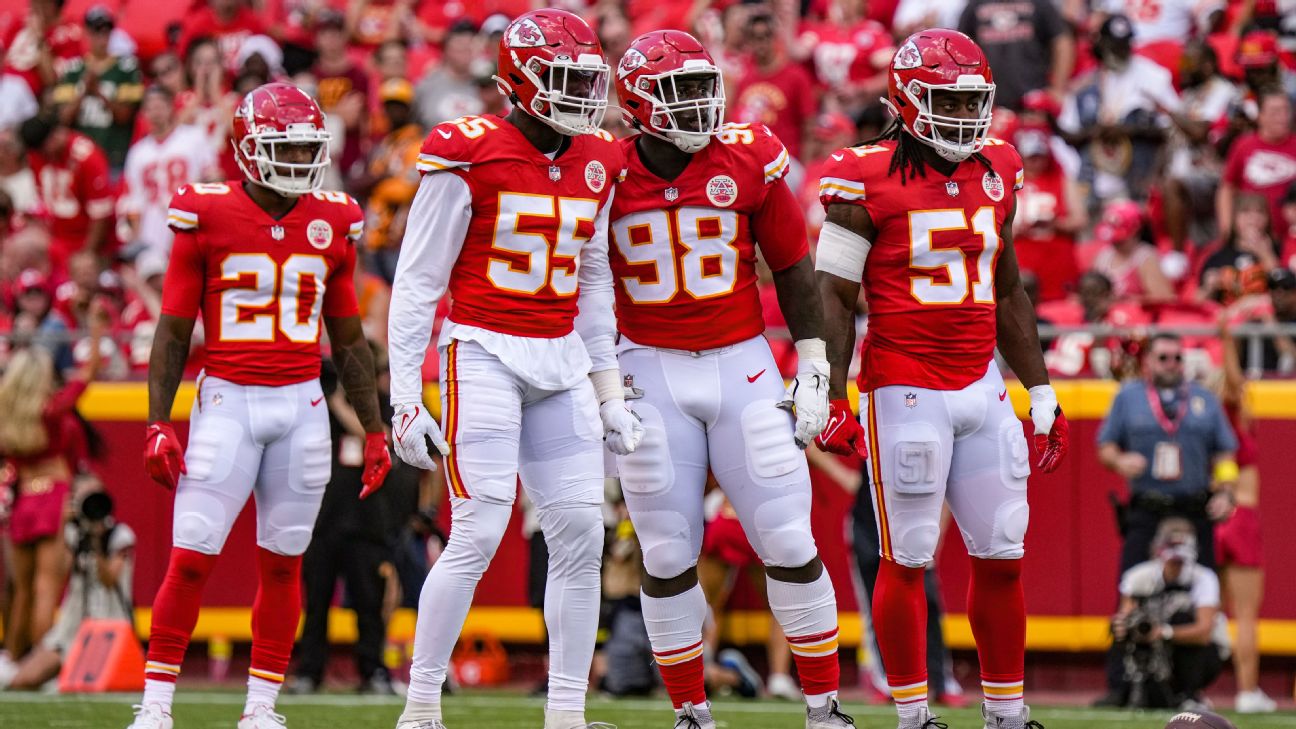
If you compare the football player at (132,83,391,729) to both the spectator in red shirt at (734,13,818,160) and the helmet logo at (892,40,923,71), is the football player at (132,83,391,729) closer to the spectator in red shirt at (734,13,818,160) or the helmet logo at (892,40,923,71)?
the helmet logo at (892,40,923,71)

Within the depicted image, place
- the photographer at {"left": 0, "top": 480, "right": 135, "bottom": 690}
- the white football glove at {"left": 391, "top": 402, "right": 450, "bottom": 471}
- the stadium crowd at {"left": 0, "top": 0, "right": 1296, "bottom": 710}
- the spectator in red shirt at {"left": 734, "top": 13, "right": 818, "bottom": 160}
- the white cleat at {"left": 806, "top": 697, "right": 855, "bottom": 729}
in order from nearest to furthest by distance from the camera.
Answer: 1. the white football glove at {"left": 391, "top": 402, "right": 450, "bottom": 471}
2. the white cleat at {"left": 806, "top": 697, "right": 855, "bottom": 729}
3. the photographer at {"left": 0, "top": 480, "right": 135, "bottom": 690}
4. the stadium crowd at {"left": 0, "top": 0, "right": 1296, "bottom": 710}
5. the spectator in red shirt at {"left": 734, "top": 13, "right": 818, "bottom": 160}

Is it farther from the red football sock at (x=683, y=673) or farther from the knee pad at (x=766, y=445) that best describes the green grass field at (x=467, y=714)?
the knee pad at (x=766, y=445)

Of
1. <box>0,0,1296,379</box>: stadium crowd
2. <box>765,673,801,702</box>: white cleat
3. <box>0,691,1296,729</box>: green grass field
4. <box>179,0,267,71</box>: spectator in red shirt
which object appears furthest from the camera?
<box>179,0,267,71</box>: spectator in red shirt

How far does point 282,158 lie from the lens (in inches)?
258

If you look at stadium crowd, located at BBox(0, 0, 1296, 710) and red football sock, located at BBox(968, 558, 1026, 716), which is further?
stadium crowd, located at BBox(0, 0, 1296, 710)

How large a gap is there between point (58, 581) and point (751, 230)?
5.61 metres

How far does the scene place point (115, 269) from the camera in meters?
12.6

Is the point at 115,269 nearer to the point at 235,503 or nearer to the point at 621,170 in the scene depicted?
the point at 235,503

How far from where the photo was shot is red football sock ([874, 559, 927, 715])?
5.76m

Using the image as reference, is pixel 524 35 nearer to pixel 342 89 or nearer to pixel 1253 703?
pixel 1253 703

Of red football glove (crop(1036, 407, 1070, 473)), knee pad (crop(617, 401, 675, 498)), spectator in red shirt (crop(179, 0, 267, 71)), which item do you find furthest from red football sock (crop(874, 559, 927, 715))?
spectator in red shirt (crop(179, 0, 267, 71))

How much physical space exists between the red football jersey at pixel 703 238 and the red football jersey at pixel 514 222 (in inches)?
7.5

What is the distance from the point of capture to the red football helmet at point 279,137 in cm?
652

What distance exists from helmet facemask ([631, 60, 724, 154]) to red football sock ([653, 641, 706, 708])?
1486mm
